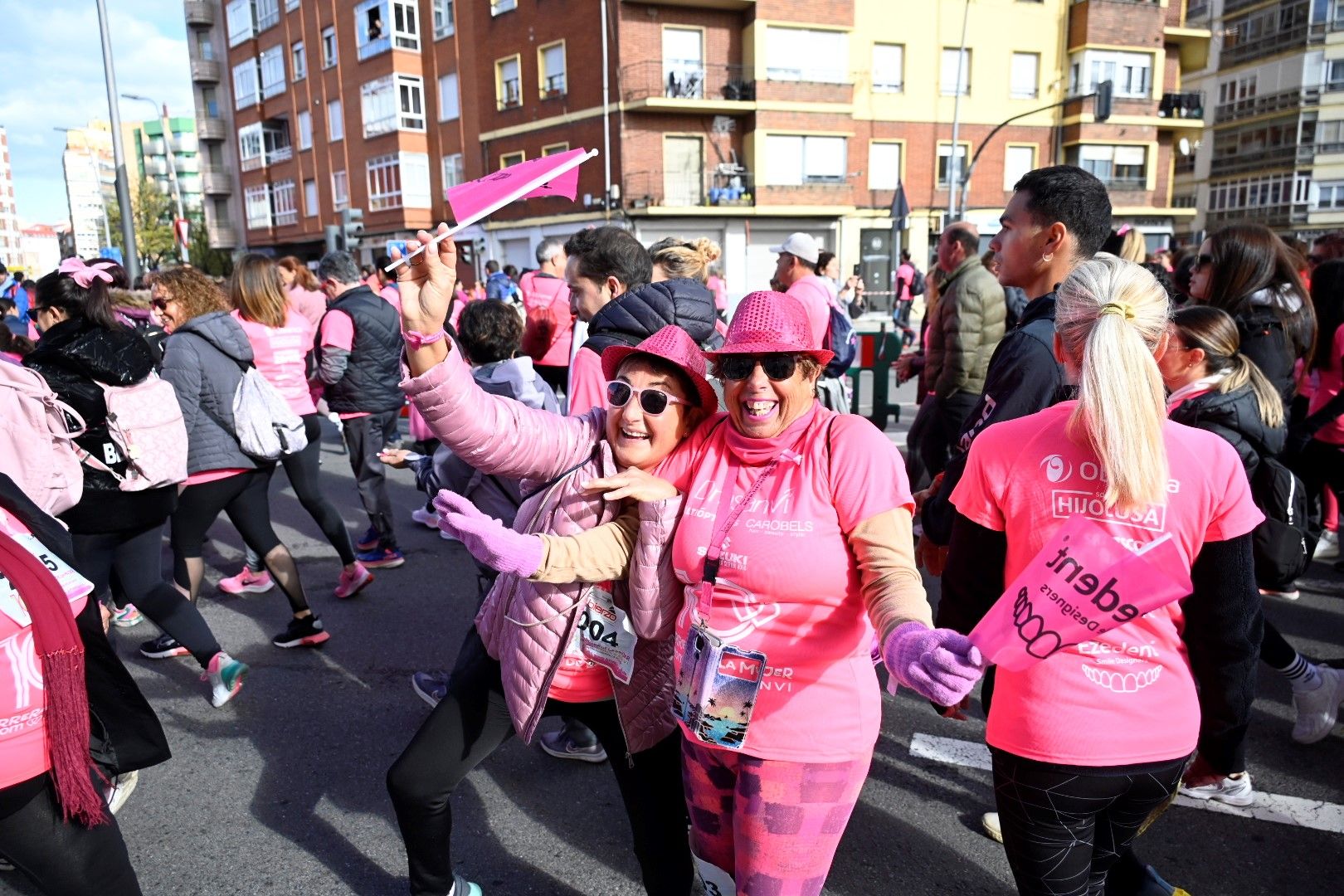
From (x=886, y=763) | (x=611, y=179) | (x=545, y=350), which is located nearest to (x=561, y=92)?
(x=611, y=179)

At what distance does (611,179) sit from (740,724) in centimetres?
2927

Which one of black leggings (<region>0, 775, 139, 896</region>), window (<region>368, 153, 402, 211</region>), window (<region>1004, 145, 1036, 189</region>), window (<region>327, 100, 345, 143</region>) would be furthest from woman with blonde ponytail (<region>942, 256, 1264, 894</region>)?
window (<region>327, 100, 345, 143</region>)

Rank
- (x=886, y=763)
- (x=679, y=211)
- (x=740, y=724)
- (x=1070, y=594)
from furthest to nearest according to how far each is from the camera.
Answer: (x=679, y=211)
(x=886, y=763)
(x=740, y=724)
(x=1070, y=594)

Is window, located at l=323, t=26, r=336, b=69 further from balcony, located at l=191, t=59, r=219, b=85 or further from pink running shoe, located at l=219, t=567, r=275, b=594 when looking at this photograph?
pink running shoe, located at l=219, t=567, r=275, b=594

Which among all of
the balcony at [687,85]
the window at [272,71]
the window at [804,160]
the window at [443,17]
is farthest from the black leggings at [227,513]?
the window at [272,71]

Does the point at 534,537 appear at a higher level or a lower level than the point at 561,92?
lower

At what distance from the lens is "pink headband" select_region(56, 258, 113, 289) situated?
12.1ft

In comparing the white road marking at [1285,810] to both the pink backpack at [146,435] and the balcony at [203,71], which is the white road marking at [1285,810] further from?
the balcony at [203,71]

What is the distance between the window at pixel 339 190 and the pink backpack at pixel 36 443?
39.0 m

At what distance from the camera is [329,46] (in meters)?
38.1

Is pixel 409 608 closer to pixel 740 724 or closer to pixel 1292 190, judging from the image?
pixel 740 724

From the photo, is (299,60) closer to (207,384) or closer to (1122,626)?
(207,384)

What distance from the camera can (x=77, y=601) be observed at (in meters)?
2.11

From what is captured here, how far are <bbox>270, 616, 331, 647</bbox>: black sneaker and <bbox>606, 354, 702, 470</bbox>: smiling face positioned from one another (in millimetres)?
3226
